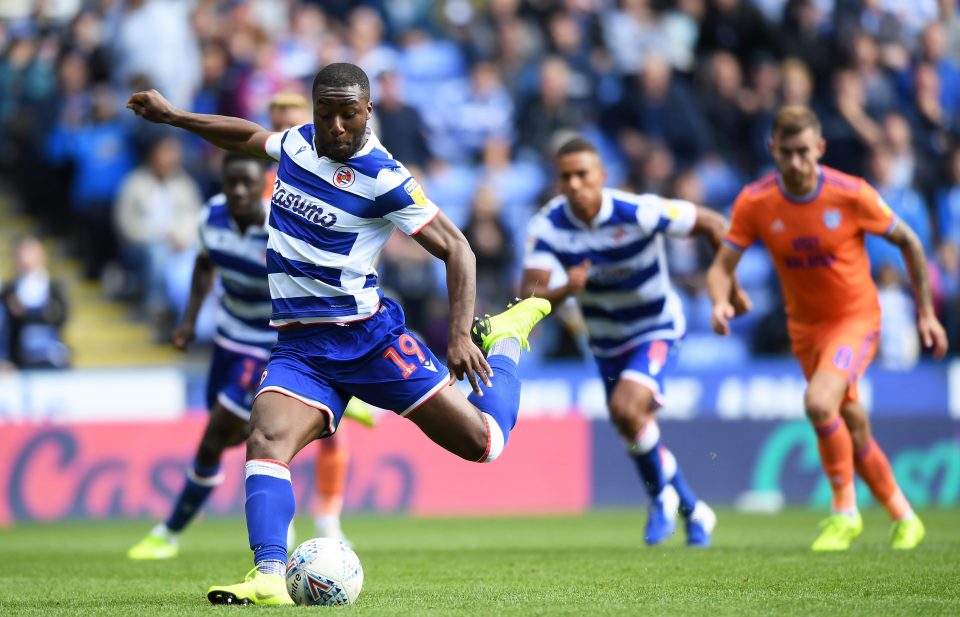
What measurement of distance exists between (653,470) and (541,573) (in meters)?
2.41

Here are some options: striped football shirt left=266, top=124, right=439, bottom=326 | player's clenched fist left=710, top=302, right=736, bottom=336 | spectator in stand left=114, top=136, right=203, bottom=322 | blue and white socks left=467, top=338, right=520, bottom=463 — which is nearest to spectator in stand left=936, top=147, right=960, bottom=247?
spectator in stand left=114, top=136, right=203, bottom=322

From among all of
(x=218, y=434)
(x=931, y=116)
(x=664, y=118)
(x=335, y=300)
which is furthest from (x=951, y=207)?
(x=335, y=300)

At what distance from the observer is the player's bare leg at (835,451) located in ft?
30.8

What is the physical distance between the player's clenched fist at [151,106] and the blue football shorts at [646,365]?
14.3 feet

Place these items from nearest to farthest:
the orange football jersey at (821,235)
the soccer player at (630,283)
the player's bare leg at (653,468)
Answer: the orange football jersey at (821,235) < the player's bare leg at (653,468) < the soccer player at (630,283)

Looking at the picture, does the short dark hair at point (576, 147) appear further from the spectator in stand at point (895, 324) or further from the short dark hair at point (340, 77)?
the spectator in stand at point (895, 324)

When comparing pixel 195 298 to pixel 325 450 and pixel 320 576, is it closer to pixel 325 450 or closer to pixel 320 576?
pixel 325 450

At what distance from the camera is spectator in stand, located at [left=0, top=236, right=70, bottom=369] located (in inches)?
597

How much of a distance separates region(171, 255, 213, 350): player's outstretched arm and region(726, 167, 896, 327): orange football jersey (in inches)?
149

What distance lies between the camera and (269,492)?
6.58 metres

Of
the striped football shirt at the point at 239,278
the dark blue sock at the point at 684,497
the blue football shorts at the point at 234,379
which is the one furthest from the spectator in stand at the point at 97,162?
the dark blue sock at the point at 684,497

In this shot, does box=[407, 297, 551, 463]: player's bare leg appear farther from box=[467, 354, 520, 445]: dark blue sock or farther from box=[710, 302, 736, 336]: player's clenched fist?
box=[710, 302, 736, 336]: player's clenched fist

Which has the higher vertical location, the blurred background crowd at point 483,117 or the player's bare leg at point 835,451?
the blurred background crowd at point 483,117

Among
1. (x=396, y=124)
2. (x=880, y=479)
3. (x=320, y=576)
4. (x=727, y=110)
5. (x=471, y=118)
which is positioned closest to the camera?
(x=320, y=576)
